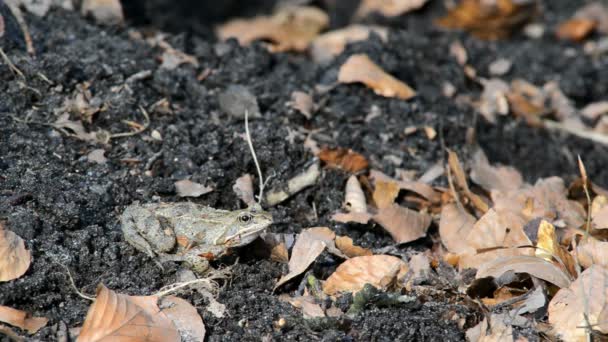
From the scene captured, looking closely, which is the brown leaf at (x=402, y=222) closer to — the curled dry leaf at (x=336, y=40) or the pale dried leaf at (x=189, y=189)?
the pale dried leaf at (x=189, y=189)

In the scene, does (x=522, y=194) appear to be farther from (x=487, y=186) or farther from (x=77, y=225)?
(x=77, y=225)

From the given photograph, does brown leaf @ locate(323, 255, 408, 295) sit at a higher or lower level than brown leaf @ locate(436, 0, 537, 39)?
lower

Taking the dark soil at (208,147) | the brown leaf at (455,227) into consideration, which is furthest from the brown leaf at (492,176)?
the brown leaf at (455,227)

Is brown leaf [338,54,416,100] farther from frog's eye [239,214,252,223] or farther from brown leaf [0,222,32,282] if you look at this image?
brown leaf [0,222,32,282]

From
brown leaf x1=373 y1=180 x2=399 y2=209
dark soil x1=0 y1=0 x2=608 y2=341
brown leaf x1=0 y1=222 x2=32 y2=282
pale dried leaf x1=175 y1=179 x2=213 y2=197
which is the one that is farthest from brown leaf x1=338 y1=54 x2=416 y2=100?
brown leaf x1=0 y1=222 x2=32 y2=282

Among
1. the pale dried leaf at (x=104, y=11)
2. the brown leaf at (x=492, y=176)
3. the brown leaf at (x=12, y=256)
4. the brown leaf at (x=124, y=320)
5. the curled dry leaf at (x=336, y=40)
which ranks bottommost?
the brown leaf at (x=492, y=176)
